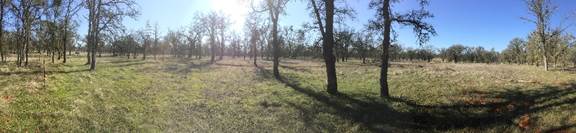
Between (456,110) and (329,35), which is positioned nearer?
(456,110)

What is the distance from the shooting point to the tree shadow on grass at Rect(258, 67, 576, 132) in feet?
46.2

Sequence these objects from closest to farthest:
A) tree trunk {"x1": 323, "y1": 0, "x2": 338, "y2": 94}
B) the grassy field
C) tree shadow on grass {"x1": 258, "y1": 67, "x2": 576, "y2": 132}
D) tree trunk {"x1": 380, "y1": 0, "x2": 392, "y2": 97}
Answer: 1. the grassy field
2. tree shadow on grass {"x1": 258, "y1": 67, "x2": 576, "y2": 132}
3. tree trunk {"x1": 380, "y1": 0, "x2": 392, "y2": 97}
4. tree trunk {"x1": 323, "y1": 0, "x2": 338, "y2": 94}

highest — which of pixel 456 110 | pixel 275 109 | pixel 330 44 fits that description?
pixel 330 44

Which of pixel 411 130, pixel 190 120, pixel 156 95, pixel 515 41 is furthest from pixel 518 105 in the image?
pixel 515 41

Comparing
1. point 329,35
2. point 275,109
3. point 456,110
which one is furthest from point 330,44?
point 456,110

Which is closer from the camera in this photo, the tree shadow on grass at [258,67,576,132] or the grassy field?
the grassy field

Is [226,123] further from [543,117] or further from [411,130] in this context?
[543,117]

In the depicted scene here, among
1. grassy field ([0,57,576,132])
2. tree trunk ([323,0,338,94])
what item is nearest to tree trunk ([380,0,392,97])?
grassy field ([0,57,576,132])

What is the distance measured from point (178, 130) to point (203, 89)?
10.5 metres

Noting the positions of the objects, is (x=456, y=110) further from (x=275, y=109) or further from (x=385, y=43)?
(x=275, y=109)

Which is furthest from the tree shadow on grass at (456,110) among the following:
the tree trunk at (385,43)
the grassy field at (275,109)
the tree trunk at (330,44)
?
the tree trunk at (330,44)

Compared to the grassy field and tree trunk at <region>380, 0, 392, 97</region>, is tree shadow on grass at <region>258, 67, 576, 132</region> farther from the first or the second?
tree trunk at <region>380, 0, 392, 97</region>

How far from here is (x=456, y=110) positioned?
1638 centimetres

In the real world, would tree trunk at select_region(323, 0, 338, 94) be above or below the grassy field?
above
